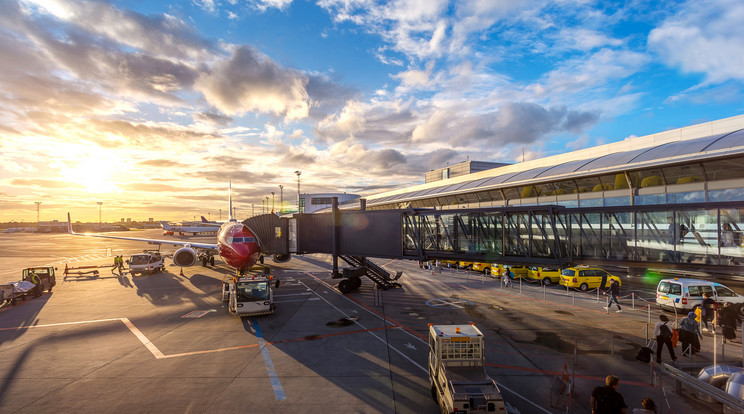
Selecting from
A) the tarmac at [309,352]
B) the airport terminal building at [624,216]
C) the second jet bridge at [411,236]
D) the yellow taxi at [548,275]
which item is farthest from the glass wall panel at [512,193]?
the tarmac at [309,352]

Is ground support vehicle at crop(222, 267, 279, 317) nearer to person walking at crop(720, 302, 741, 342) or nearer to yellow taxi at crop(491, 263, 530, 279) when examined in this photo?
yellow taxi at crop(491, 263, 530, 279)

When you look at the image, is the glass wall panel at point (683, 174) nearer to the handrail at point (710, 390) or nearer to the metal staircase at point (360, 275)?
the handrail at point (710, 390)

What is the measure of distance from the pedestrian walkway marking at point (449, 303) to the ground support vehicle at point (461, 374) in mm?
12110

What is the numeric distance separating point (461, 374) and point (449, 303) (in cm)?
1488

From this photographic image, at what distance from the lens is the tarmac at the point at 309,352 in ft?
36.9

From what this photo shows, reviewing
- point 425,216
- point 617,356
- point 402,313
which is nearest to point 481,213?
point 425,216

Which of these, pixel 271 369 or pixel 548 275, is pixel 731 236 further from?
pixel 271 369

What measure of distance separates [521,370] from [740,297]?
20960 millimetres

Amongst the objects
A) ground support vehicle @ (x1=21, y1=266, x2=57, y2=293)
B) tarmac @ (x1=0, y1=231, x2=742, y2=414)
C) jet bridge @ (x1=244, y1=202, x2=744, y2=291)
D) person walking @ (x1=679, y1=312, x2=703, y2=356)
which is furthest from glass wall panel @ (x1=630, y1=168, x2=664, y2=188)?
ground support vehicle @ (x1=21, y1=266, x2=57, y2=293)

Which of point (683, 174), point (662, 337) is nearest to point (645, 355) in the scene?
point (662, 337)

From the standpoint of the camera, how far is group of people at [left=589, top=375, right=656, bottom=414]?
8.19 m

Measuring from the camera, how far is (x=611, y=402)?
824 cm

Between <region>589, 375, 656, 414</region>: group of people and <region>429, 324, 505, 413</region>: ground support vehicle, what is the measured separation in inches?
97.5

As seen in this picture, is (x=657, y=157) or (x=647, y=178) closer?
(x=657, y=157)
